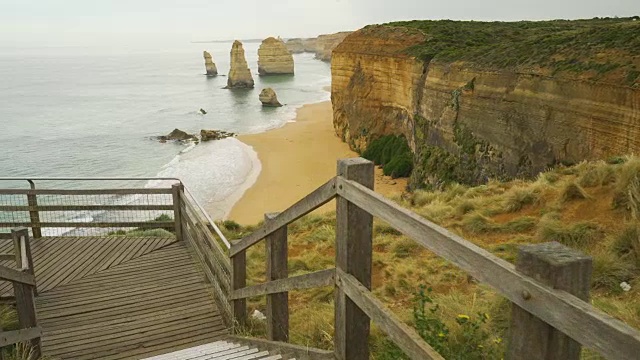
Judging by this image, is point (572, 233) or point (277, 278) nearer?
point (277, 278)

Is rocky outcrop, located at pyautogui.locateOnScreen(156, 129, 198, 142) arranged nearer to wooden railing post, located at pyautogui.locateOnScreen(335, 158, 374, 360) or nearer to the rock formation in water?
the rock formation in water

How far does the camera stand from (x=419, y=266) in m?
7.68

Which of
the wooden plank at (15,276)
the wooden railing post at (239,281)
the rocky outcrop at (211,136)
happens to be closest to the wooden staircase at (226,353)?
the wooden railing post at (239,281)

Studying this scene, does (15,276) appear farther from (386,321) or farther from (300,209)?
(386,321)

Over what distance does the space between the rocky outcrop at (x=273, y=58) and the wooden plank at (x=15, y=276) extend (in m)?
110

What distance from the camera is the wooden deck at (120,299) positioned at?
5344mm

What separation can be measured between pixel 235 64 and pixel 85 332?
8733 cm

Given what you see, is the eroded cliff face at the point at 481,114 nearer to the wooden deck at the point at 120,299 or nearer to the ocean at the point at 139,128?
the ocean at the point at 139,128

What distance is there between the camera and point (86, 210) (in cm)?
1467

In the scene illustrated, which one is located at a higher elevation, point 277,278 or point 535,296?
point 535,296

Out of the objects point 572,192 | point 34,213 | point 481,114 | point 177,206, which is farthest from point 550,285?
point 481,114

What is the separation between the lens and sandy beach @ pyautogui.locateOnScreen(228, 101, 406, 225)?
78.7 feet

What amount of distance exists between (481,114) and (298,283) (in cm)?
1675

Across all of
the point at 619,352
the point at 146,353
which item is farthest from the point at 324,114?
the point at 619,352
